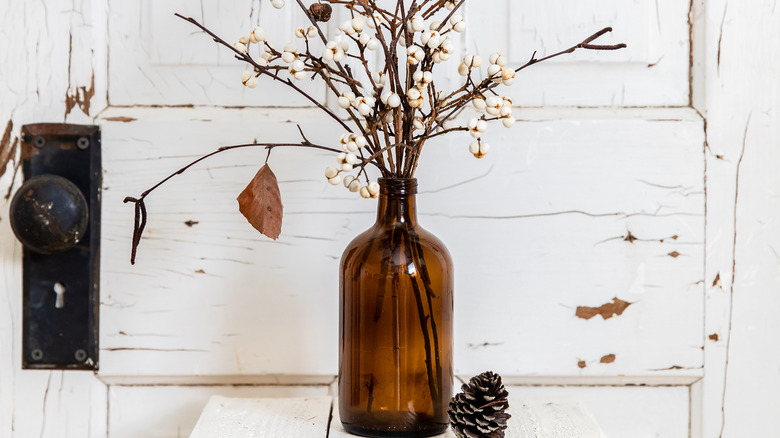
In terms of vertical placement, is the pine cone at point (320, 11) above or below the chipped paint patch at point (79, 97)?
above

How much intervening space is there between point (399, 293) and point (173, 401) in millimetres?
335

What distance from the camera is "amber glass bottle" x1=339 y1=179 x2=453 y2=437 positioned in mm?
599

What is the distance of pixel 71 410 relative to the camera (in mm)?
764

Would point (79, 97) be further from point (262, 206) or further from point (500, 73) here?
point (500, 73)

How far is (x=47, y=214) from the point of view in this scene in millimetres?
702

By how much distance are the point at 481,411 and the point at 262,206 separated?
0.26m

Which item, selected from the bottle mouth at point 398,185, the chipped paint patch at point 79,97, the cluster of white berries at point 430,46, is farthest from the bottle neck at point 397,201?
the chipped paint patch at point 79,97

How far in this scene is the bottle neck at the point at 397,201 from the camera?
60 centimetres

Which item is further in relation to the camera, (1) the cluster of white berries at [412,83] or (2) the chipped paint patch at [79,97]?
(2) the chipped paint patch at [79,97]

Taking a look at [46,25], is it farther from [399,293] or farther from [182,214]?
[399,293]

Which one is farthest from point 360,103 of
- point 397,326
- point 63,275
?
point 63,275

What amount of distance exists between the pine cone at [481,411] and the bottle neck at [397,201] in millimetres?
156

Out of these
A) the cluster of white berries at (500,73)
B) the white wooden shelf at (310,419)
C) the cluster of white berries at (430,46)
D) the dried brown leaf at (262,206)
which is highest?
the cluster of white berries at (430,46)

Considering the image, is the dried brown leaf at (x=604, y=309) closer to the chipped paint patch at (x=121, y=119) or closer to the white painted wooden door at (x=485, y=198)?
the white painted wooden door at (x=485, y=198)
